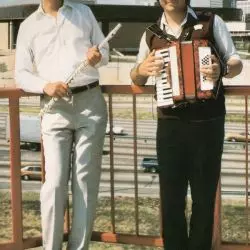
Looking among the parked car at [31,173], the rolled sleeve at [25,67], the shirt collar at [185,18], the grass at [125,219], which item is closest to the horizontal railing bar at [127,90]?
the rolled sleeve at [25,67]

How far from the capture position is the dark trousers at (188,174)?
3420mm

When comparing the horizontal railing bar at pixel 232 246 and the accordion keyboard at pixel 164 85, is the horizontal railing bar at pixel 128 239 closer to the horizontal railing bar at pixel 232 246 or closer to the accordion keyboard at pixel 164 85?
the horizontal railing bar at pixel 232 246

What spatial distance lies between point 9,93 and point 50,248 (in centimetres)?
109

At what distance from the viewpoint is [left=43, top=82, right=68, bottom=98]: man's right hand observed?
3432 millimetres

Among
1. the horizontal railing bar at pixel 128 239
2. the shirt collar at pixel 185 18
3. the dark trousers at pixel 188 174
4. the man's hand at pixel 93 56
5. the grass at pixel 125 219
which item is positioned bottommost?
the grass at pixel 125 219

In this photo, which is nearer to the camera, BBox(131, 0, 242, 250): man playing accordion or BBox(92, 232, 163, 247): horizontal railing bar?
BBox(131, 0, 242, 250): man playing accordion

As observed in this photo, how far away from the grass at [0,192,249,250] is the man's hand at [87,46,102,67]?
1.74 metres

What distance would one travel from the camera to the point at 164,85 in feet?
11.1

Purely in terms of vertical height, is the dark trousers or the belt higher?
the belt

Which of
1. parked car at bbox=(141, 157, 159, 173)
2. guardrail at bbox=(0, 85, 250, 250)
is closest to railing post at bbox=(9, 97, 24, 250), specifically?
guardrail at bbox=(0, 85, 250, 250)

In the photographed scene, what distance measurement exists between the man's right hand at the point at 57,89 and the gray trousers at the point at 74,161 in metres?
0.13

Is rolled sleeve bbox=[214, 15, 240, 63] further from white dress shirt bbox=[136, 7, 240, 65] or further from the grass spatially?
the grass

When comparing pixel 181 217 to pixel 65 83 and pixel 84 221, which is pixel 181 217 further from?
pixel 65 83

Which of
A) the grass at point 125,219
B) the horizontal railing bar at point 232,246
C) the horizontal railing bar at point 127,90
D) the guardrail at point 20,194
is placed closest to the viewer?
the horizontal railing bar at point 127,90
